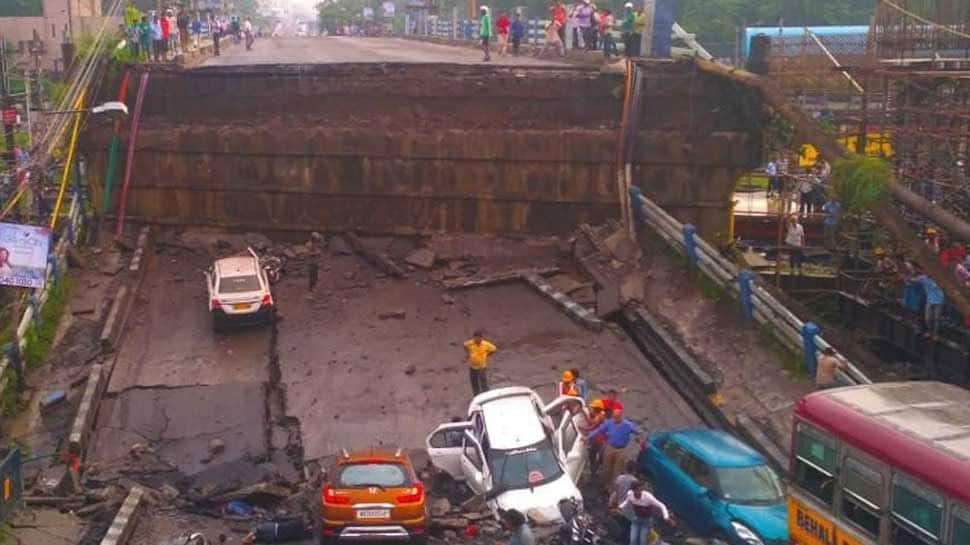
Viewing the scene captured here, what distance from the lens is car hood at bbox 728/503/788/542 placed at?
15836 mm

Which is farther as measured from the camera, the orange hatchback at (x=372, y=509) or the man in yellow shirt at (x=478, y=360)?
the man in yellow shirt at (x=478, y=360)

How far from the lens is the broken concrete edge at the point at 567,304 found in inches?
995

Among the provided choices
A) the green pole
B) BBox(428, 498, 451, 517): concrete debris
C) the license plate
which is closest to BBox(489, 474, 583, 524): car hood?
BBox(428, 498, 451, 517): concrete debris

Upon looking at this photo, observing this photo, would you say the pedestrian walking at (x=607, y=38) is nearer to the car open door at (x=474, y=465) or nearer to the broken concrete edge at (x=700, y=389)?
the broken concrete edge at (x=700, y=389)

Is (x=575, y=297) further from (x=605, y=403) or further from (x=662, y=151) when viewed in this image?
(x=605, y=403)

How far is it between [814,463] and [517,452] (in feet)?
18.1

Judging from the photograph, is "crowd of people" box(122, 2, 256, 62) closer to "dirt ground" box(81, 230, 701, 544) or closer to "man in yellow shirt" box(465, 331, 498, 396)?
"dirt ground" box(81, 230, 701, 544)

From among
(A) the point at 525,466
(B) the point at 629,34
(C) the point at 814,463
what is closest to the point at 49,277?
(A) the point at 525,466

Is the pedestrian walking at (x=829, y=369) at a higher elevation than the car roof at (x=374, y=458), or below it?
higher

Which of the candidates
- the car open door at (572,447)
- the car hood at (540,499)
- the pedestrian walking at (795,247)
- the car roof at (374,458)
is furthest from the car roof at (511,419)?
the pedestrian walking at (795,247)

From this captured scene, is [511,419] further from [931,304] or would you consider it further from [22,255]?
[22,255]

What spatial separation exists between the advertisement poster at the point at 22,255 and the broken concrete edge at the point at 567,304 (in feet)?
33.2

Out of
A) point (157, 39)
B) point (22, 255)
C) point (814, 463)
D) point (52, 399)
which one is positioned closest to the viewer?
point (814, 463)

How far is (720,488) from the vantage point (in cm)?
1662
